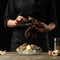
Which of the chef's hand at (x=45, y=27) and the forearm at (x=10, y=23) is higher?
the forearm at (x=10, y=23)

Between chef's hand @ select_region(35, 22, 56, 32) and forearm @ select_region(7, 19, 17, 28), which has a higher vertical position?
forearm @ select_region(7, 19, 17, 28)

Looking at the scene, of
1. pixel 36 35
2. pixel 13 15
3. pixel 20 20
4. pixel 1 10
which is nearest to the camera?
pixel 20 20

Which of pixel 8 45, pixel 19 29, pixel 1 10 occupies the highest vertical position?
pixel 1 10

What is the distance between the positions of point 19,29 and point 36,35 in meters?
0.15

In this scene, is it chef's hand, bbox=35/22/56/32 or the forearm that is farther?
the forearm

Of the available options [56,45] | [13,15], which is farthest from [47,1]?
[56,45]

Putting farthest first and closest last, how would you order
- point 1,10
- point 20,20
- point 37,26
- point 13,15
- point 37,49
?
point 1,10
point 13,15
point 37,26
point 20,20
point 37,49

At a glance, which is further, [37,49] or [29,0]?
[29,0]

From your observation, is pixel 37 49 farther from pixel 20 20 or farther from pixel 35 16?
pixel 35 16

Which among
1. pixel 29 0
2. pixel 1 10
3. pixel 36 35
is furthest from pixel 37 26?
pixel 1 10

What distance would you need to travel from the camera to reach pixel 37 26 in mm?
1927

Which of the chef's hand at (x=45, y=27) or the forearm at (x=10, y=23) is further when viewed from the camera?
the forearm at (x=10, y=23)

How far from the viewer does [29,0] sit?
2.12 m

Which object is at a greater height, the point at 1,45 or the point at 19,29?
the point at 19,29
